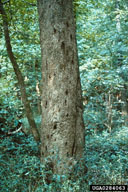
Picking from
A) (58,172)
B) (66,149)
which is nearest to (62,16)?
(66,149)

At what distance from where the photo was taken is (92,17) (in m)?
10.3

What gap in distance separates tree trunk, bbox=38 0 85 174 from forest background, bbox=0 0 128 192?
0.38 m

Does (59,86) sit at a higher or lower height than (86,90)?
higher

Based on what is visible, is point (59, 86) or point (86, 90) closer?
point (59, 86)

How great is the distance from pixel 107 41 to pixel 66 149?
253 inches

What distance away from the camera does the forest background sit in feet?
11.5

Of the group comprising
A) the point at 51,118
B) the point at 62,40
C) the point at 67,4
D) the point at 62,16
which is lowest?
the point at 51,118

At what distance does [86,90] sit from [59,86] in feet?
17.0

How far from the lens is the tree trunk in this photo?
137 inches

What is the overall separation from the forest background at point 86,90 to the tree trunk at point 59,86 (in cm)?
38

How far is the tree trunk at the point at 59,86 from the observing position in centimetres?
347

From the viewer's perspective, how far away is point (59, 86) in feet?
11.5

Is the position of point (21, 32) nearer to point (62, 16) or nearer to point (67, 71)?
point (62, 16)

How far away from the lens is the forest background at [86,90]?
3.52 meters
